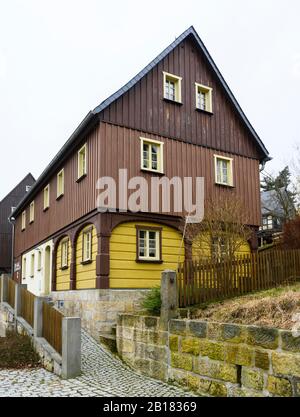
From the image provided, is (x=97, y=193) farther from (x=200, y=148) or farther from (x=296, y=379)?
(x=296, y=379)

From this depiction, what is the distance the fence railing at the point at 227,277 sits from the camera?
9875 millimetres

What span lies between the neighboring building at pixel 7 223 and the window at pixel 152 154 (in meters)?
22.7

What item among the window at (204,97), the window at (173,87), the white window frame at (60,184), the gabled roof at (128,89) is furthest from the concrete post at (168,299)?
the white window frame at (60,184)

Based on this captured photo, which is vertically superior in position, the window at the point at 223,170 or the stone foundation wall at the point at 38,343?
the window at the point at 223,170

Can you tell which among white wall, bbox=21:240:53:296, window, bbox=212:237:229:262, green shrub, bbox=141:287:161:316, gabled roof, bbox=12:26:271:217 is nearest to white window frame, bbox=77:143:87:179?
gabled roof, bbox=12:26:271:217

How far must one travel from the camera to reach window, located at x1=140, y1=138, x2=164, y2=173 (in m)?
15.0

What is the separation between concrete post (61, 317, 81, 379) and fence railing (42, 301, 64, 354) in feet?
1.69

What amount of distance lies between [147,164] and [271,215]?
23.1 meters

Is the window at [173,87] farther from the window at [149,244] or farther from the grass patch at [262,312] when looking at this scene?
the grass patch at [262,312]

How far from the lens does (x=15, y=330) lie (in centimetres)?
1459

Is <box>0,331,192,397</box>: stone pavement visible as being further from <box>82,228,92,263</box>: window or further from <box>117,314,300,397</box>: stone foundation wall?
<box>82,228,92,263</box>: window

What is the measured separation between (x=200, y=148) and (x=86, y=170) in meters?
4.45
